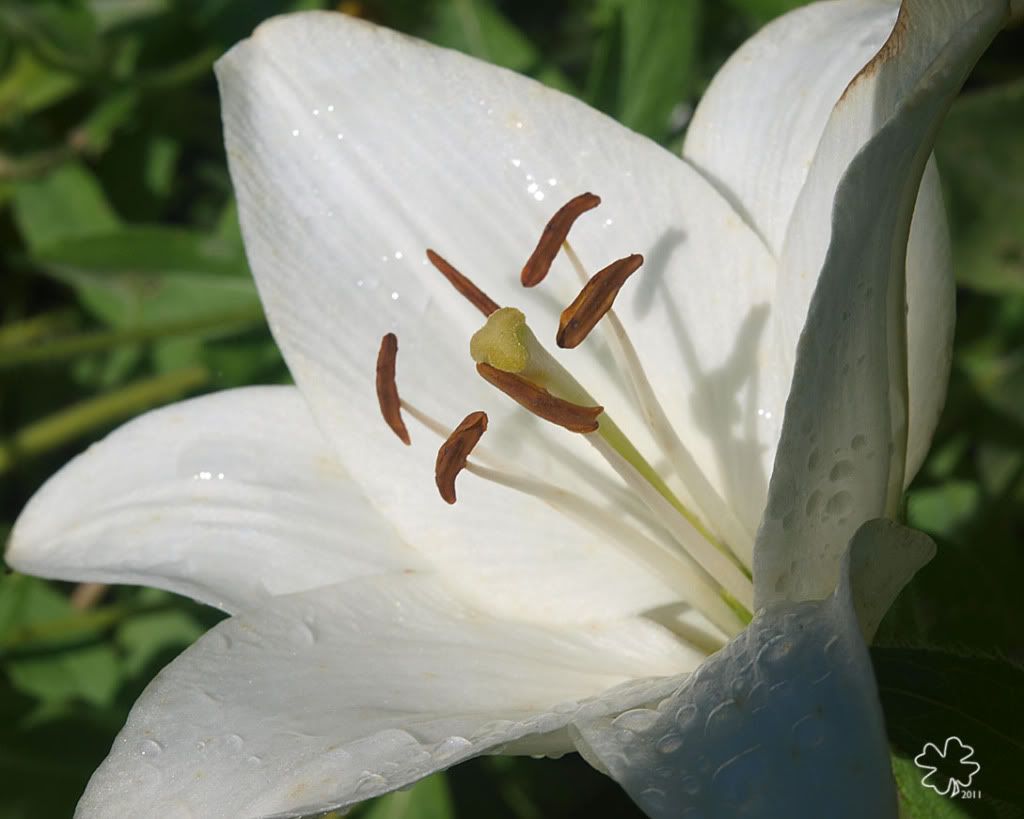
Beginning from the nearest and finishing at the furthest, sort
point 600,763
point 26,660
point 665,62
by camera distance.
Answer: point 600,763 → point 665,62 → point 26,660

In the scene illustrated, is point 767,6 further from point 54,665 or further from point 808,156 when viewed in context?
point 54,665

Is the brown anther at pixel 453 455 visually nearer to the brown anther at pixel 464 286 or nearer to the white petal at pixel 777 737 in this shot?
the brown anther at pixel 464 286

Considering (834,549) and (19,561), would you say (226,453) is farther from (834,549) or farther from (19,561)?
(834,549)

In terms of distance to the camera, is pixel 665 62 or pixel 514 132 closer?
pixel 514 132

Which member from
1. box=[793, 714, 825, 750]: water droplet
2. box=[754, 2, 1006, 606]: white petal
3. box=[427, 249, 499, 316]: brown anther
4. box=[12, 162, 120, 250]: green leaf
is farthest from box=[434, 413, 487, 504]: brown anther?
box=[12, 162, 120, 250]: green leaf

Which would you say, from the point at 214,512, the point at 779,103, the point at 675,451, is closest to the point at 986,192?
the point at 779,103

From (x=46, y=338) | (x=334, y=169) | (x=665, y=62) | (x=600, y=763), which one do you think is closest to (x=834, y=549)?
(x=600, y=763)
